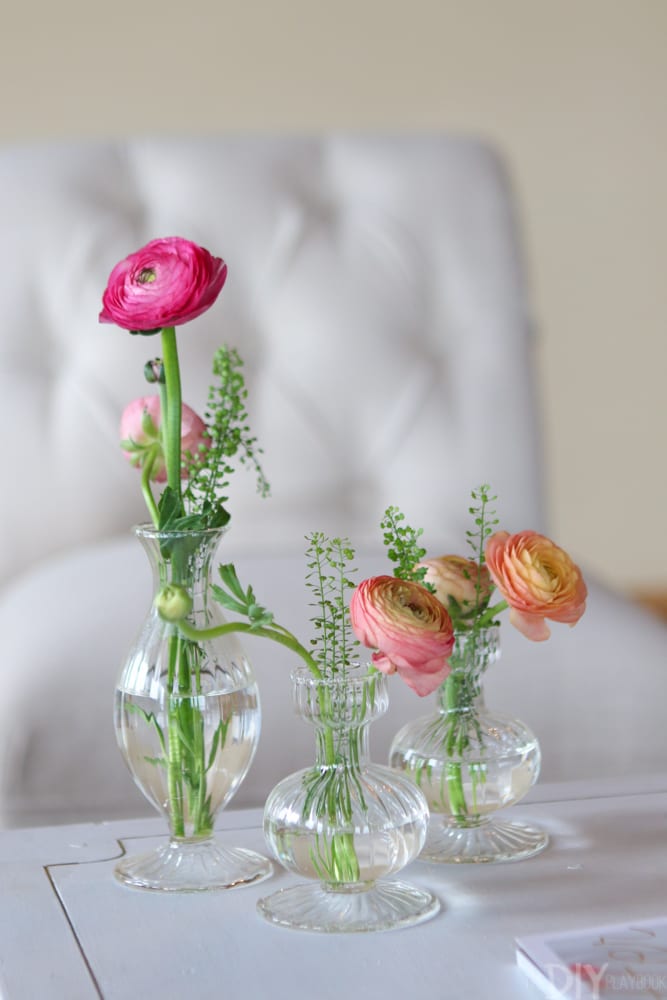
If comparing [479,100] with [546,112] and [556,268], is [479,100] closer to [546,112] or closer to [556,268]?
[546,112]

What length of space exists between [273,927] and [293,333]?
3.39ft

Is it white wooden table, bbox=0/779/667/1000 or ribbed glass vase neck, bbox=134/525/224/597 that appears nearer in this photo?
white wooden table, bbox=0/779/667/1000

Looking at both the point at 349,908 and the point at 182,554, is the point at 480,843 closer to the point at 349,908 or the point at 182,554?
the point at 349,908

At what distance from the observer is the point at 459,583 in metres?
0.78

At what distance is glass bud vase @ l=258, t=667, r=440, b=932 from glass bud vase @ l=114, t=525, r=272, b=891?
0.06m

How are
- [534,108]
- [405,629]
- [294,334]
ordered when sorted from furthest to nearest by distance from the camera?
[534,108] < [294,334] < [405,629]

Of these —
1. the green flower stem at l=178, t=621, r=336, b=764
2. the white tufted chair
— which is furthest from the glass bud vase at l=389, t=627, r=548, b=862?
the white tufted chair

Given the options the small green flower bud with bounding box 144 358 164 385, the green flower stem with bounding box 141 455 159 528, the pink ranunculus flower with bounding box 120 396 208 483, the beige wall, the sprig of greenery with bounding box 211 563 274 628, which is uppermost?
the beige wall

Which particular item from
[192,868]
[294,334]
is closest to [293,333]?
[294,334]

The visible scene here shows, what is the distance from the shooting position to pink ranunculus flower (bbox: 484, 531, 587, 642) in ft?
2.33

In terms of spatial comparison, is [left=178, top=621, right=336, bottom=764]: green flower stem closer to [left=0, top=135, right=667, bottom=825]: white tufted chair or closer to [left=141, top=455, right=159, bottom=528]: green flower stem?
[left=141, top=455, right=159, bottom=528]: green flower stem

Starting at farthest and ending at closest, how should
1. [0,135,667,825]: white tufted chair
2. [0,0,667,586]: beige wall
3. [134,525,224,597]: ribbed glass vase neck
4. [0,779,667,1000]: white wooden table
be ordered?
[0,0,667,586]: beige wall, [0,135,667,825]: white tufted chair, [134,525,224,597]: ribbed glass vase neck, [0,779,667,1000]: white wooden table

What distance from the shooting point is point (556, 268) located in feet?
8.93

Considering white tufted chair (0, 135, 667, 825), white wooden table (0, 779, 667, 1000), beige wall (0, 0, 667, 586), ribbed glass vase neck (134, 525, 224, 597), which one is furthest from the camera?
beige wall (0, 0, 667, 586)
